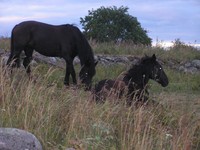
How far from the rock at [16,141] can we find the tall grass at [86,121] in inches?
19.6

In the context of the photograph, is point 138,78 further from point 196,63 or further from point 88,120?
point 196,63

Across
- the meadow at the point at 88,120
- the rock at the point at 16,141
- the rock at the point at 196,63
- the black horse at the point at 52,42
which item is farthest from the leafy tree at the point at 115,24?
the rock at the point at 16,141

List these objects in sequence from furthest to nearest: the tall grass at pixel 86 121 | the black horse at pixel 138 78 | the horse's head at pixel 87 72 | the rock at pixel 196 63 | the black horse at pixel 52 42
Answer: the rock at pixel 196 63, the black horse at pixel 52 42, the horse's head at pixel 87 72, the black horse at pixel 138 78, the tall grass at pixel 86 121

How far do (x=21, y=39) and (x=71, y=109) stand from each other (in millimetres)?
8304

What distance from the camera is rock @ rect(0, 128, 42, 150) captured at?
5172 millimetres

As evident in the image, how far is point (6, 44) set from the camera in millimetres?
20578

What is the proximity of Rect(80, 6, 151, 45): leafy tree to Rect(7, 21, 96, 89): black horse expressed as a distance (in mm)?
30357

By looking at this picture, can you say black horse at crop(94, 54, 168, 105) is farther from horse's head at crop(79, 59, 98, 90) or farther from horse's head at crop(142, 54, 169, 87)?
A: horse's head at crop(79, 59, 98, 90)

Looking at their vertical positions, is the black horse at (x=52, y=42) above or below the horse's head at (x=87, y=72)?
above

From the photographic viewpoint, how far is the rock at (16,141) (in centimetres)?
517

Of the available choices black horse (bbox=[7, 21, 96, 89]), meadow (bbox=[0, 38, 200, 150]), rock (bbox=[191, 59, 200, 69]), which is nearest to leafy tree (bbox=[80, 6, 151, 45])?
rock (bbox=[191, 59, 200, 69])

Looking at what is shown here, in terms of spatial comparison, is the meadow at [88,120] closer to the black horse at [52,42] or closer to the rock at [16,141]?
the rock at [16,141]

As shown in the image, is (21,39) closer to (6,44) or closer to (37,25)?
(37,25)

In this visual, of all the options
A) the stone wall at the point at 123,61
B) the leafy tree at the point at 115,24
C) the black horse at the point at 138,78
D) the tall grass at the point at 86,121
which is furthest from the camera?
the leafy tree at the point at 115,24
